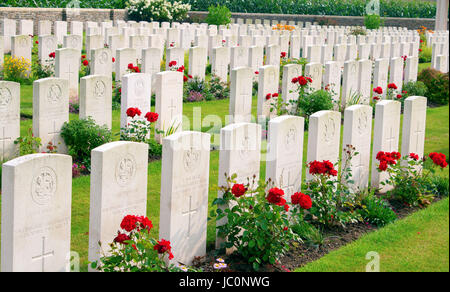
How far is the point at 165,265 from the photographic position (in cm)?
530

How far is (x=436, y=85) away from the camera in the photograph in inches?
545

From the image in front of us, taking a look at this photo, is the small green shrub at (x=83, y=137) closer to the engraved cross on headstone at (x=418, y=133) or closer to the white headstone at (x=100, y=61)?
the white headstone at (x=100, y=61)

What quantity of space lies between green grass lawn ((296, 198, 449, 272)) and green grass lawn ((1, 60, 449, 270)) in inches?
44.4

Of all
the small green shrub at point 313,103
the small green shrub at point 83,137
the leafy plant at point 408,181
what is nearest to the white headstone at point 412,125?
the leafy plant at point 408,181

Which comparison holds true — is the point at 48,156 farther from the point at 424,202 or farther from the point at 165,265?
the point at 424,202

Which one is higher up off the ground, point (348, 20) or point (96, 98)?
point (348, 20)

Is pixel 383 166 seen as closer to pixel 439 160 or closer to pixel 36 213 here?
pixel 439 160

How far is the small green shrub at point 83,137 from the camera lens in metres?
7.98

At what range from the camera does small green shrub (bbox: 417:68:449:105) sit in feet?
44.9

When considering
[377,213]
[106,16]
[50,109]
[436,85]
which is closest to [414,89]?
[436,85]

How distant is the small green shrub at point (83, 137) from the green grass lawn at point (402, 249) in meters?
3.31

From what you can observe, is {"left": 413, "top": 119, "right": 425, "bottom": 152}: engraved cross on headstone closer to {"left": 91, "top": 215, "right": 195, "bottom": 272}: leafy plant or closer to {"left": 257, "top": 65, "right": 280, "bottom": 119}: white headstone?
{"left": 257, "top": 65, "right": 280, "bottom": 119}: white headstone

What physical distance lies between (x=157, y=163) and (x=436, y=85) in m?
7.62
